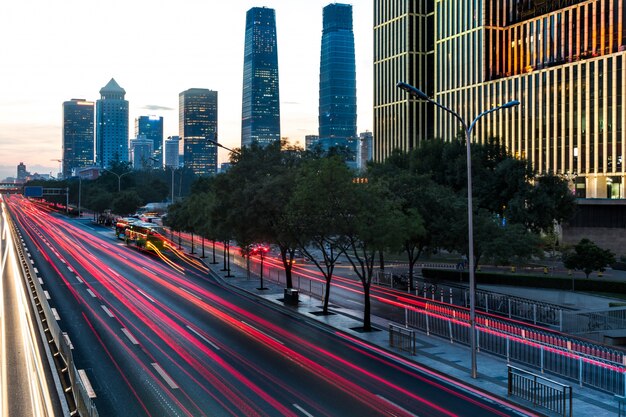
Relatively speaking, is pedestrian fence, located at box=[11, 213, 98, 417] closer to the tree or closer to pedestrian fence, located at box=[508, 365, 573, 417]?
pedestrian fence, located at box=[508, 365, 573, 417]

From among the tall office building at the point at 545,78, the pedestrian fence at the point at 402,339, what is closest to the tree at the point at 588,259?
the pedestrian fence at the point at 402,339

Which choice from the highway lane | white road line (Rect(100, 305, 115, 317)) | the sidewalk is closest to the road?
the highway lane

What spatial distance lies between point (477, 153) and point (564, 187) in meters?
8.21

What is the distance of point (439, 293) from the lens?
143ft

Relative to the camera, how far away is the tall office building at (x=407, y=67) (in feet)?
414

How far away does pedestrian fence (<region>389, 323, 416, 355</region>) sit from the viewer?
26.7 m

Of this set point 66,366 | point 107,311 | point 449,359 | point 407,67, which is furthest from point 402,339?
point 407,67

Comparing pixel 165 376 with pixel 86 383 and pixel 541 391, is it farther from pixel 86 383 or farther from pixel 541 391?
pixel 541 391

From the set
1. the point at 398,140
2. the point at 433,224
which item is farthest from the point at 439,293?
the point at 398,140

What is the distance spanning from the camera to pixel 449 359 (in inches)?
1010

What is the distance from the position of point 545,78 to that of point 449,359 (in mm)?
75578

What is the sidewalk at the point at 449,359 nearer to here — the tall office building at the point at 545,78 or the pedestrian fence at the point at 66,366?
the pedestrian fence at the point at 66,366

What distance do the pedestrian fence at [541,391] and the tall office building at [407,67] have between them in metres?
106

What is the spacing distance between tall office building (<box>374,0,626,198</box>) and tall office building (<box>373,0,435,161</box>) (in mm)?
8974
